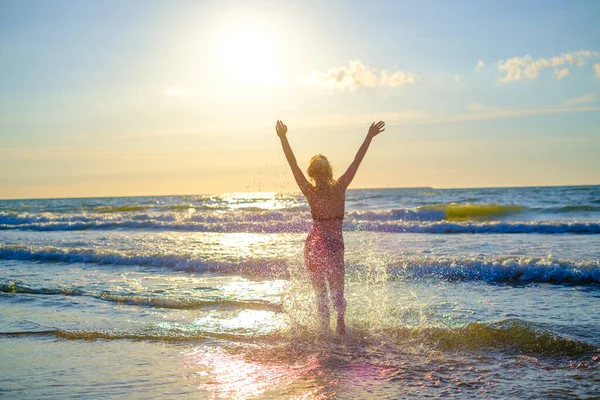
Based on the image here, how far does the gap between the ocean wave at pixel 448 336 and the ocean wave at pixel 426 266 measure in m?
4.05

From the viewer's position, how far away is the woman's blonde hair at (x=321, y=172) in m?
6.08

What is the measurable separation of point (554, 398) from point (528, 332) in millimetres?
1918

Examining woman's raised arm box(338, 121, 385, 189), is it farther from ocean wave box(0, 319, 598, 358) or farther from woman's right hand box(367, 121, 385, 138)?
ocean wave box(0, 319, 598, 358)

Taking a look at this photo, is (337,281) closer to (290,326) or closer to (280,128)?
(290,326)

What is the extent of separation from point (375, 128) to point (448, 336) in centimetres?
267

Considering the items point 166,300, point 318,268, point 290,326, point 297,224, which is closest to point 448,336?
point 318,268

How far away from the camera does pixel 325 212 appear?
6.16 metres

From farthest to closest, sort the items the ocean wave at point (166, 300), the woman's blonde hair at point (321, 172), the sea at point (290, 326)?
1. the ocean wave at point (166, 300)
2. the woman's blonde hair at point (321, 172)
3. the sea at point (290, 326)

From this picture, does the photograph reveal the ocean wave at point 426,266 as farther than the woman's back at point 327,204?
Yes

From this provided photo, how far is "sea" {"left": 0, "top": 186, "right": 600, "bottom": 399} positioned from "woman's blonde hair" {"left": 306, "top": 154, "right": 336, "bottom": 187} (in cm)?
190

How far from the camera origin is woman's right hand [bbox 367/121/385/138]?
612 centimetres

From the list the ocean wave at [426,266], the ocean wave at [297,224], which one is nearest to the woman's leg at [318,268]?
the ocean wave at [426,266]

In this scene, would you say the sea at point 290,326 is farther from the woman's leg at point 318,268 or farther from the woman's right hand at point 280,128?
the woman's right hand at point 280,128

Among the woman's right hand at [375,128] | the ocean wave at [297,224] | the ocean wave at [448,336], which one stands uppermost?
the woman's right hand at [375,128]
